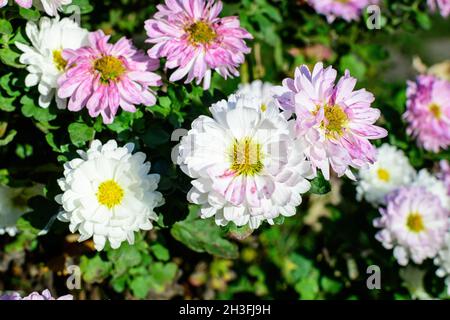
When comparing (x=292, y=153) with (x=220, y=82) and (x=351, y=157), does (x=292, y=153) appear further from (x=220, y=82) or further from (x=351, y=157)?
(x=220, y=82)

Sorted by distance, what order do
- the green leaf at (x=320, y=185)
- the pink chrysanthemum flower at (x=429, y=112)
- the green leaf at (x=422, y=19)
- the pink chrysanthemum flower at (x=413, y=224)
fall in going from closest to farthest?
the green leaf at (x=320, y=185), the pink chrysanthemum flower at (x=413, y=224), the pink chrysanthemum flower at (x=429, y=112), the green leaf at (x=422, y=19)

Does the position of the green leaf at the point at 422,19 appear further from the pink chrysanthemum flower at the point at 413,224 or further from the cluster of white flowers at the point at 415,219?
the pink chrysanthemum flower at the point at 413,224

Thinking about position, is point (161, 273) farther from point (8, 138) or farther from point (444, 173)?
point (444, 173)

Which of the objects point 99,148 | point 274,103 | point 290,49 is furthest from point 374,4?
point 99,148

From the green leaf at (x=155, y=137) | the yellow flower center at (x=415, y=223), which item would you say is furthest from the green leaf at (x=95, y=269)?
the yellow flower center at (x=415, y=223)

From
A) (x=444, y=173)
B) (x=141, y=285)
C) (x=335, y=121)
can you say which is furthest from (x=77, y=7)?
(x=444, y=173)

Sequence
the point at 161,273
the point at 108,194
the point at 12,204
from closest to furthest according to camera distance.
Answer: the point at 108,194
the point at 12,204
the point at 161,273

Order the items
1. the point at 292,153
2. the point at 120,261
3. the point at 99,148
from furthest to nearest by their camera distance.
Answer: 1. the point at 120,261
2. the point at 99,148
3. the point at 292,153
